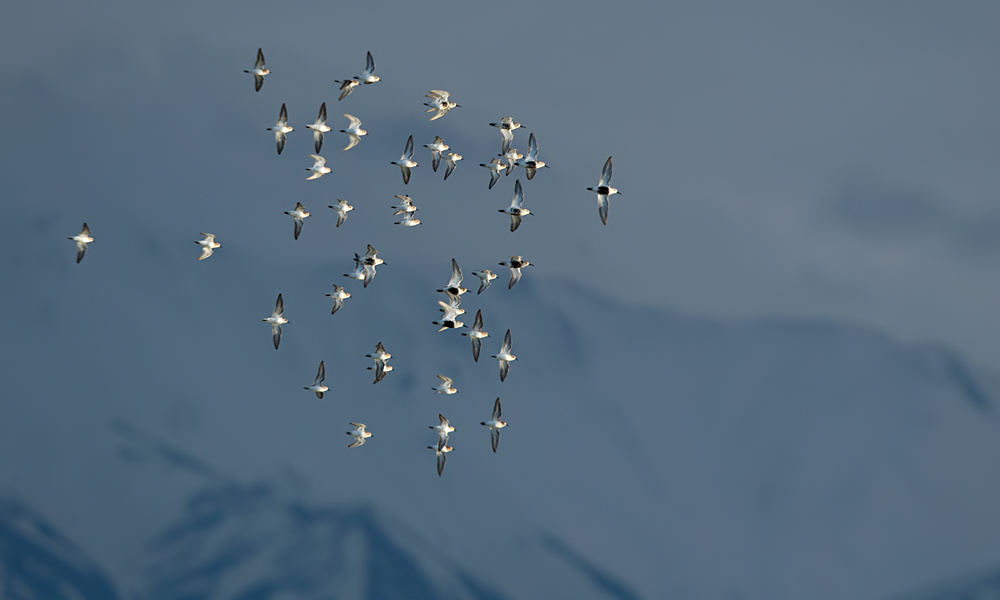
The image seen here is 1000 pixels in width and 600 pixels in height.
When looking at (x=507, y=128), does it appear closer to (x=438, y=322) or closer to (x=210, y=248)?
(x=438, y=322)

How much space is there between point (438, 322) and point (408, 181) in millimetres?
11405

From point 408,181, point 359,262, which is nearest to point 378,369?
point 359,262

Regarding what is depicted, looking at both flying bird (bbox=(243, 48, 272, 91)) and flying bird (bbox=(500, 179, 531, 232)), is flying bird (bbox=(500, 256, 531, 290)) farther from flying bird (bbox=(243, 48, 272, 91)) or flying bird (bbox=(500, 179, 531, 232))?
flying bird (bbox=(243, 48, 272, 91))

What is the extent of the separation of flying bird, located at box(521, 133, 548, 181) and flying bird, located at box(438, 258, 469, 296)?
6992 mm

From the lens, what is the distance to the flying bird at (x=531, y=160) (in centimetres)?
7085

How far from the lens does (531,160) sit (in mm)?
71250

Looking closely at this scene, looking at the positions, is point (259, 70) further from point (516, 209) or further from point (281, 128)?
point (516, 209)

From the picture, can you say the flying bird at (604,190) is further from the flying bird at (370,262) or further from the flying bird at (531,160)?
the flying bird at (370,262)

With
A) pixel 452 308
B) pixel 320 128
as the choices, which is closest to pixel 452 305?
pixel 452 308

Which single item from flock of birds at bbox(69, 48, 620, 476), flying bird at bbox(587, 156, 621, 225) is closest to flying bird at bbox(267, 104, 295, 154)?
flock of birds at bbox(69, 48, 620, 476)

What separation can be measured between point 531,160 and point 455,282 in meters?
8.70

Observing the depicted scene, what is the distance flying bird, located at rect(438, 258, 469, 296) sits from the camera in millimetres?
70625

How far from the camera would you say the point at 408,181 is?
74688 mm

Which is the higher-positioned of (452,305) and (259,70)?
(259,70)
